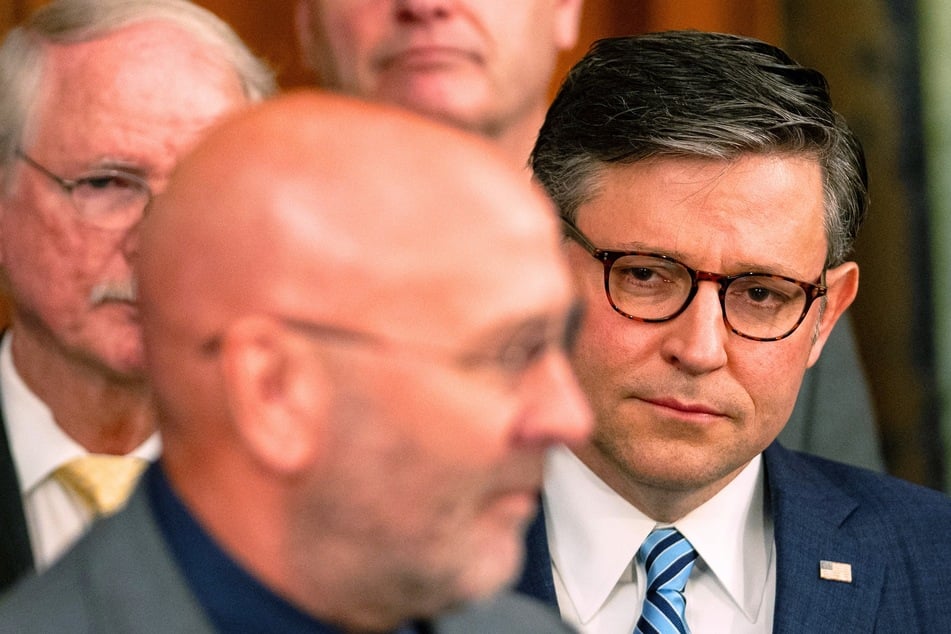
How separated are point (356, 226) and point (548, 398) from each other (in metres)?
0.17

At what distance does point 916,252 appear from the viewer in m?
2.67

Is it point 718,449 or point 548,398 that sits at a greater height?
point 548,398

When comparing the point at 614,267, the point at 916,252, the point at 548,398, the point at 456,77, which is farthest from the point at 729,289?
the point at 916,252

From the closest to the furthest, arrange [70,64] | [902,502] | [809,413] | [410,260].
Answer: [410,260]
[70,64]
[902,502]
[809,413]

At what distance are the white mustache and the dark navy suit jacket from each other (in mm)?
569

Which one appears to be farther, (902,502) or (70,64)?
(902,502)

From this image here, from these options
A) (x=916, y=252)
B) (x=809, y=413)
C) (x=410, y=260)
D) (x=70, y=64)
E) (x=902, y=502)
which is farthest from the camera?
(x=916, y=252)

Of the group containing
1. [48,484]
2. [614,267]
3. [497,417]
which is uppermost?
[497,417]

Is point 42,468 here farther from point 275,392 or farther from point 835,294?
point 835,294

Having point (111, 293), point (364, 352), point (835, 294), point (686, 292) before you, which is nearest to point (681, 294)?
point (686, 292)

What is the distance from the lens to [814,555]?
1736 millimetres

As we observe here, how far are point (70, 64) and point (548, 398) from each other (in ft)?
2.52

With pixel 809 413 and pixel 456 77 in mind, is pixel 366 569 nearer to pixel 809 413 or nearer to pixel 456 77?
pixel 456 77

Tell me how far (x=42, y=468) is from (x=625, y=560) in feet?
2.21
